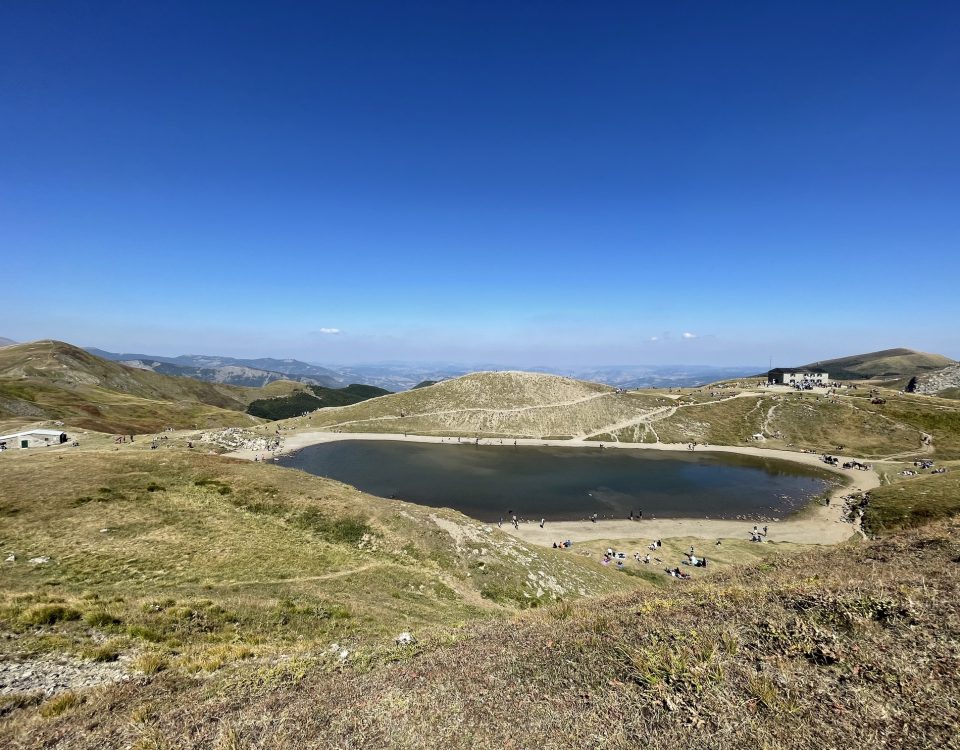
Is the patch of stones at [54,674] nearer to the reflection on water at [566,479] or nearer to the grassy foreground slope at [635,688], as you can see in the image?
the grassy foreground slope at [635,688]

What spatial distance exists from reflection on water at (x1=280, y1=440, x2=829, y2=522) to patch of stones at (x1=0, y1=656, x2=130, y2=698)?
50.5 meters

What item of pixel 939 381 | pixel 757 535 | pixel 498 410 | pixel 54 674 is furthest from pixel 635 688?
pixel 939 381

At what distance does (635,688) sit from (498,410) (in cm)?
12632

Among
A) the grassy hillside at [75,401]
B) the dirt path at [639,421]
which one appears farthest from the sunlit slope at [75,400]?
the dirt path at [639,421]

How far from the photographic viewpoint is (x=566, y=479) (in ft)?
261

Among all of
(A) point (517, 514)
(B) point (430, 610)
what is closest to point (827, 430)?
(A) point (517, 514)

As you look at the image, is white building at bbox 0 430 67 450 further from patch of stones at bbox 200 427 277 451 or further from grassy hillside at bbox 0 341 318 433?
patch of stones at bbox 200 427 277 451

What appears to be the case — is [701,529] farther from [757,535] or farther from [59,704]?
[59,704]

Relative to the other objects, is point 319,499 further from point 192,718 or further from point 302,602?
point 192,718

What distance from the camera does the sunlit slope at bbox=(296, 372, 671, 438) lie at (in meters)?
126

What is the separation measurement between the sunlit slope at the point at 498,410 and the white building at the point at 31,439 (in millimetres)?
66659

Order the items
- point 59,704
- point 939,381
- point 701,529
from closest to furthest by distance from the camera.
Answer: point 59,704
point 701,529
point 939,381

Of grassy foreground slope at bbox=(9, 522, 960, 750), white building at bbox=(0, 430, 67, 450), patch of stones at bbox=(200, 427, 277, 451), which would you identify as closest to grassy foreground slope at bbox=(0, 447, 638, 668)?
grassy foreground slope at bbox=(9, 522, 960, 750)

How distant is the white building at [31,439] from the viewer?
207 feet
